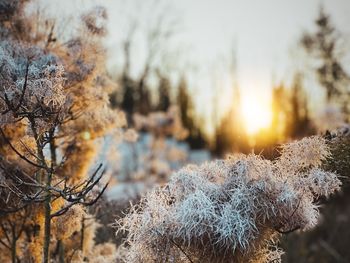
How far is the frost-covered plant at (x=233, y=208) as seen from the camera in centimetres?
908

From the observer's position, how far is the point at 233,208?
9.19 m

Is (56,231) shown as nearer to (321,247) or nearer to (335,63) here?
(335,63)

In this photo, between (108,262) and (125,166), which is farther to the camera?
(125,166)

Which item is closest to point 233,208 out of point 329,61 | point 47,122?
point 47,122

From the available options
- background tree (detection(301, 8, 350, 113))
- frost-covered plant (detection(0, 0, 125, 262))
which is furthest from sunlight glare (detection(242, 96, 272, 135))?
frost-covered plant (detection(0, 0, 125, 262))

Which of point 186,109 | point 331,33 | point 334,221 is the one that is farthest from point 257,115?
point 186,109

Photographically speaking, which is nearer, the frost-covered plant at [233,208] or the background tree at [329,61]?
the frost-covered plant at [233,208]

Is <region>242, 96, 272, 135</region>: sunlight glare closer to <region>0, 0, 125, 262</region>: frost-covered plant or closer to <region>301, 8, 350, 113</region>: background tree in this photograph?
<region>301, 8, 350, 113</region>: background tree

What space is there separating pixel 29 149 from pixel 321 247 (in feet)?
77.5

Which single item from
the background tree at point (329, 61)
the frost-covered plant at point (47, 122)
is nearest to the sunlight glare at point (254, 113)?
the background tree at point (329, 61)

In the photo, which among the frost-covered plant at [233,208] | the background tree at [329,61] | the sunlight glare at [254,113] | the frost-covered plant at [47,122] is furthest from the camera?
the sunlight glare at [254,113]

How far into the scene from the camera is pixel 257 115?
38719 millimetres

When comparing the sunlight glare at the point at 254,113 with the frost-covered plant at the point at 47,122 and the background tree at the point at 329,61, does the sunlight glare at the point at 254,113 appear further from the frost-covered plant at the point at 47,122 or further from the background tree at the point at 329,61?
the frost-covered plant at the point at 47,122

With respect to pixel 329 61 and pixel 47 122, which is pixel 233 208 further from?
pixel 329 61
